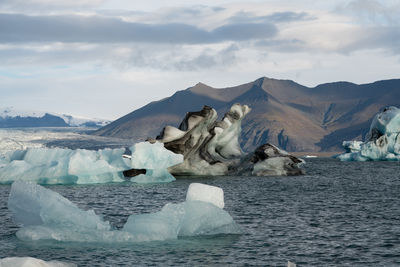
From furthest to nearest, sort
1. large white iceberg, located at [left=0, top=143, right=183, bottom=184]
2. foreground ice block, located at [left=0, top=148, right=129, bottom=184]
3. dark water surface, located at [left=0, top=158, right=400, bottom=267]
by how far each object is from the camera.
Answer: large white iceberg, located at [left=0, top=143, right=183, bottom=184] < foreground ice block, located at [left=0, top=148, right=129, bottom=184] < dark water surface, located at [left=0, top=158, right=400, bottom=267]

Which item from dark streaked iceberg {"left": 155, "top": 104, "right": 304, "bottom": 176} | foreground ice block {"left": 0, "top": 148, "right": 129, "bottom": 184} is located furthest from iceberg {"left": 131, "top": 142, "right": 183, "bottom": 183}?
dark streaked iceberg {"left": 155, "top": 104, "right": 304, "bottom": 176}

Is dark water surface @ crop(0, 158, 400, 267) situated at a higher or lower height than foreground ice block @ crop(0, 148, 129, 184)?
lower

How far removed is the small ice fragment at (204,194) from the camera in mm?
24427

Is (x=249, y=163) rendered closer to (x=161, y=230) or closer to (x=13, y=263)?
(x=161, y=230)

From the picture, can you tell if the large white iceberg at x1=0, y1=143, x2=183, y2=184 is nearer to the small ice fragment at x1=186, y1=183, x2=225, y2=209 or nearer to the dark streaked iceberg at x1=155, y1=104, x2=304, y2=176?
the dark streaked iceberg at x1=155, y1=104, x2=304, y2=176

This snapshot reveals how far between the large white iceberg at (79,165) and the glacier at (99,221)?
24.3 meters

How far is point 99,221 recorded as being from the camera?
2384 cm

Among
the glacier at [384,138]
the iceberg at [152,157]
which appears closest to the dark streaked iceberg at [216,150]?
the iceberg at [152,157]

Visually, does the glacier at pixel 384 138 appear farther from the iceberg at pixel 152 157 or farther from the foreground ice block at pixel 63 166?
the foreground ice block at pixel 63 166

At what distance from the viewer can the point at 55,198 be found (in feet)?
77.5

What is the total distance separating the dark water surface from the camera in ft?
65.5

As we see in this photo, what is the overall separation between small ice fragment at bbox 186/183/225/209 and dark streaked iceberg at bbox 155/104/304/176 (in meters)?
32.1

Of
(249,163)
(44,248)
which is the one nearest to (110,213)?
(44,248)

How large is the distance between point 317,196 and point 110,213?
55.1ft
